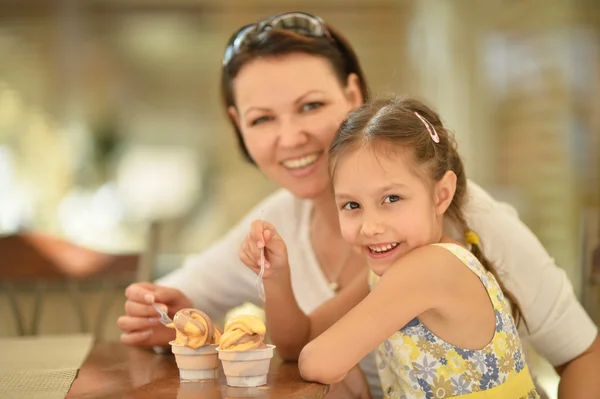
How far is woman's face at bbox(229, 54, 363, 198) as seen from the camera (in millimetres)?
1950

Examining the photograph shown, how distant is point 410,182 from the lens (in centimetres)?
147

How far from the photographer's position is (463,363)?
55.5 inches

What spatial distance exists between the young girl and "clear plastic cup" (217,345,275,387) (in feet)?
0.28

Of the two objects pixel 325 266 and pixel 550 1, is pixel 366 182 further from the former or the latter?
pixel 550 1

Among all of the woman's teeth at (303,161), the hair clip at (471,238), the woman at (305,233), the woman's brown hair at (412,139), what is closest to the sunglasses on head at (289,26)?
the woman at (305,233)

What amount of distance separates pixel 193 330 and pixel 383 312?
0.30 meters

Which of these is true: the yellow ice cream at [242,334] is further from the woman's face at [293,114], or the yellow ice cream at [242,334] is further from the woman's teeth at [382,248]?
the woman's face at [293,114]

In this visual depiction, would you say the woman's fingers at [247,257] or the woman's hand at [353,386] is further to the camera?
the woman's hand at [353,386]

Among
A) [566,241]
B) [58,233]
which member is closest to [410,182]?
[566,241]

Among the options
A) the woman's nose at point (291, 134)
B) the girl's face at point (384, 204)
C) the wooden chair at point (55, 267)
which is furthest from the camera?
the wooden chair at point (55, 267)

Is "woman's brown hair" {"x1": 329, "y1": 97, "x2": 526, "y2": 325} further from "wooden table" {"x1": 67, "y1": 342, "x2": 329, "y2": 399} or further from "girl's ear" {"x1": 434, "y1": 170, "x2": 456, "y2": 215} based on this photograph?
"wooden table" {"x1": 67, "y1": 342, "x2": 329, "y2": 399}

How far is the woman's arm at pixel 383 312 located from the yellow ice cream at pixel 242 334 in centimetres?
11

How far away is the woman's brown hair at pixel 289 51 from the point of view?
197 cm

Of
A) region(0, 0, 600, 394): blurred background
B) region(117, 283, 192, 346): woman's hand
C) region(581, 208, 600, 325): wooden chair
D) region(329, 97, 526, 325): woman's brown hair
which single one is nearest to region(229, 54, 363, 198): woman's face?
region(329, 97, 526, 325): woman's brown hair
